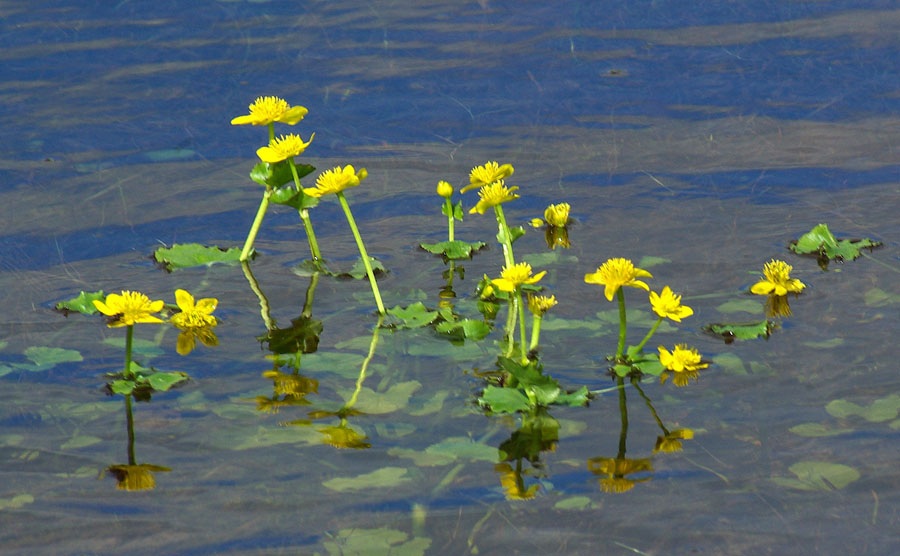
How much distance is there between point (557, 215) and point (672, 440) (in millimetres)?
1448

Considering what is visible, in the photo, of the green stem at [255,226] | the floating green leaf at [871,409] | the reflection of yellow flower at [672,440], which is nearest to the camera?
Result: the reflection of yellow flower at [672,440]

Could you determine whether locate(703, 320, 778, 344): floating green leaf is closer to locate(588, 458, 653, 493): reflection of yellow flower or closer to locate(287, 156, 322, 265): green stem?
locate(588, 458, 653, 493): reflection of yellow flower

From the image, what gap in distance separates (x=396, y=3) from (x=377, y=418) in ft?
15.0

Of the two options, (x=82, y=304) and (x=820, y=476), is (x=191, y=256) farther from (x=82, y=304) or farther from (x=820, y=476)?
(x=820, y=476)

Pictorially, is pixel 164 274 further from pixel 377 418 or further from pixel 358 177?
pixel 377 418

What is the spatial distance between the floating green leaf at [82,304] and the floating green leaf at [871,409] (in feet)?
7.09

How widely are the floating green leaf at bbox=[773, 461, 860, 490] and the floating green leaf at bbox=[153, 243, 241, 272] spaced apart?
A: 2.06 metres

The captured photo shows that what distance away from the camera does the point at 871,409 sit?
2818 mm

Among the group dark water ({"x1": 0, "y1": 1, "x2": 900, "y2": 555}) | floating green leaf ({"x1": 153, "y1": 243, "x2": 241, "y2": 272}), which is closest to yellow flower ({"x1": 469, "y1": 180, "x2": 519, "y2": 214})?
dark water ({"x1": 0, "y1": 1, "x2": 900, "y2": 555})

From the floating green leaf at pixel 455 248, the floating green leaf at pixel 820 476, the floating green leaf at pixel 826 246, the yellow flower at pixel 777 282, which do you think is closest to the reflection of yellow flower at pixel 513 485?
the floating green leaf at pixel 820 476

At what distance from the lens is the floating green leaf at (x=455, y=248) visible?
12.5 ft

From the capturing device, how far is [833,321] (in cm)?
329

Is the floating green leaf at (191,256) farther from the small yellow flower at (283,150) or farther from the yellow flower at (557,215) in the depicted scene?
the yellow flower at (557,215)

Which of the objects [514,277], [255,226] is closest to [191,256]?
[255,226]
